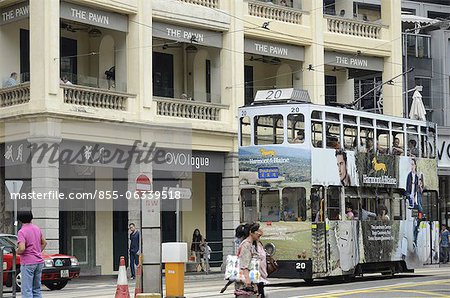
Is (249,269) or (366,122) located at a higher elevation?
(366,122)

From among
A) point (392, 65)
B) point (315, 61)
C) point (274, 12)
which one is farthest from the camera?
point (392, 65)

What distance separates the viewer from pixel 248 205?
87.2 ft

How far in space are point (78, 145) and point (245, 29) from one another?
863 cm

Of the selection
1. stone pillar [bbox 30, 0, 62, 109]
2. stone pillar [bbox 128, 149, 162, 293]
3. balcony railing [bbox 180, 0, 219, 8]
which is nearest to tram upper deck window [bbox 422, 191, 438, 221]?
balcony railing [bbox 180, 0, 219, 8]

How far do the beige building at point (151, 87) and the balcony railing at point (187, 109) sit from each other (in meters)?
0.05

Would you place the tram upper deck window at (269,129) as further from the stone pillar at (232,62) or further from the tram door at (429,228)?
the stone pillar at (232,62)

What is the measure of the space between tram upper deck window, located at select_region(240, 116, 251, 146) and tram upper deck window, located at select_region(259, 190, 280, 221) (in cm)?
139

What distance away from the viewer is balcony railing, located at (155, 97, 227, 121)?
33406 mm

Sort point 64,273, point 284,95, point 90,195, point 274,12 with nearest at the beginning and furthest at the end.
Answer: point 284,95 < point 64,273 < point 90,195 < point 274,12

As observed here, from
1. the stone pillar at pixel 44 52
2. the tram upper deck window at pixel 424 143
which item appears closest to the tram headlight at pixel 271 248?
the tram upper deck window at pixel 424 143

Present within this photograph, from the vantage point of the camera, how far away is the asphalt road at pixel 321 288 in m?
22.6

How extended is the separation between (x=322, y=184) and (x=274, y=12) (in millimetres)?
13138

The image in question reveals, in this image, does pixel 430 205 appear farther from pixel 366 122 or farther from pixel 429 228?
pixel 366 122

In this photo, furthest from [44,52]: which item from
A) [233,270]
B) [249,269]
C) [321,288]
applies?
[249,269]
